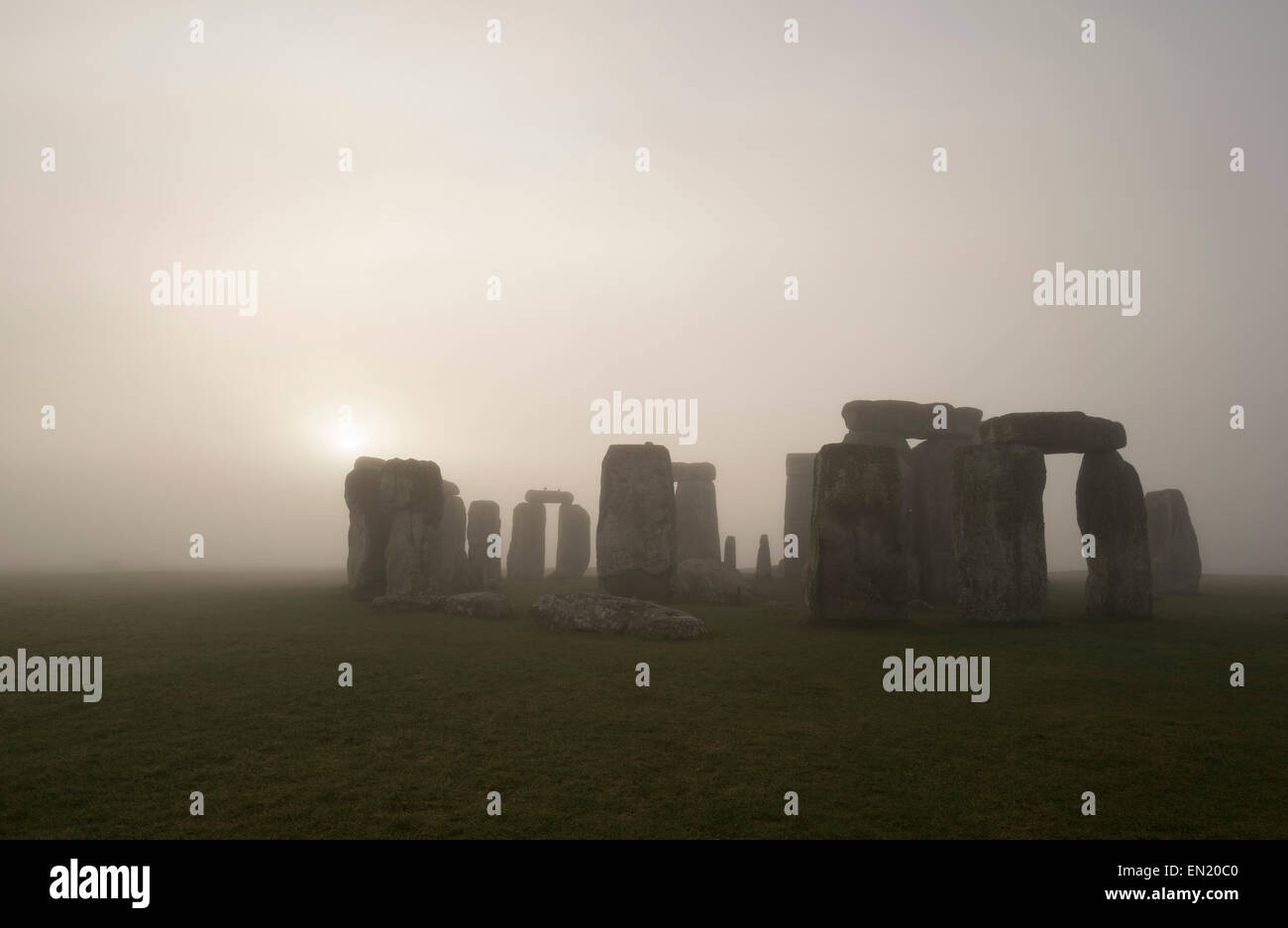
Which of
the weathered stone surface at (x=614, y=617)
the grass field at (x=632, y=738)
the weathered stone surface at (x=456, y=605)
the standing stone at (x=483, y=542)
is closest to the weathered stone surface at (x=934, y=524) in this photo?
the grass field at (x=632, y=738)

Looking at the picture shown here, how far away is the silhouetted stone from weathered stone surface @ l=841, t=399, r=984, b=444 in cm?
409

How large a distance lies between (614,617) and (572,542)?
16068mm

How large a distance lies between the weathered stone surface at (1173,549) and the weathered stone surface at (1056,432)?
710cm

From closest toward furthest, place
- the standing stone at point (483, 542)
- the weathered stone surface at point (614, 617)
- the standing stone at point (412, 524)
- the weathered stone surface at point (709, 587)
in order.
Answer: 1. the weathered stone surface at point (614, 617)
2. the standing stone at point (412, 524)
3. the weathered stone surface at point (709, 587)
4. the standing stone at point (483, 542)

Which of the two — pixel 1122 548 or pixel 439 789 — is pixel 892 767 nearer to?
pixel 439 789

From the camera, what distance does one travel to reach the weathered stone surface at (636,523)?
17.8 metres

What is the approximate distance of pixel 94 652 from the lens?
10.3 meters

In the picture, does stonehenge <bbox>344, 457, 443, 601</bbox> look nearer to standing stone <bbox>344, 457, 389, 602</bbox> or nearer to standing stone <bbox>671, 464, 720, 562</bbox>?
standing stone <bbox>344, 457, 389, 602</bbox>

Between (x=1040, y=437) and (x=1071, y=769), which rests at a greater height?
(x=1040, y=437)

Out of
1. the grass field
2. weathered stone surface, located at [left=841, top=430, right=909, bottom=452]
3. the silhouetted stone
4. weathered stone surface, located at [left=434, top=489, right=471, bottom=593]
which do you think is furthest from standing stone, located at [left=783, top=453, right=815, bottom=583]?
the grass field

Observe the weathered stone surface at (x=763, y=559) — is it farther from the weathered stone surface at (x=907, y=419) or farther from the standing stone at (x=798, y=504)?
the weathered stone surface at (x=907, y=419)

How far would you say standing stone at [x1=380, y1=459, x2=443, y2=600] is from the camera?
16.6 metres
